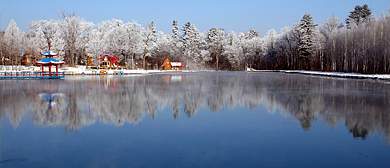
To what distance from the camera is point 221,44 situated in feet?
332

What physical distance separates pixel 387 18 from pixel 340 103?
39614mm

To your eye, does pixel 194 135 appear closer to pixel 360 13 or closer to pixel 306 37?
pixel 306 37

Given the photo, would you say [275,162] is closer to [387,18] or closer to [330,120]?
[330,120]

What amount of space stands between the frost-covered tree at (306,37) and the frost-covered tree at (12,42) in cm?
5952

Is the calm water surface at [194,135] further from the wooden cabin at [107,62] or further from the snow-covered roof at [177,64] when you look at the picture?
the snow-covered roof at [177,64]

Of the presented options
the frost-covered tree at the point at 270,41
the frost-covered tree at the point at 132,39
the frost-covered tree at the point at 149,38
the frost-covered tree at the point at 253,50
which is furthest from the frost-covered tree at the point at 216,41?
the frost-covered tree at the point at 132,39

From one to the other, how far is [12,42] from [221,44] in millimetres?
58375

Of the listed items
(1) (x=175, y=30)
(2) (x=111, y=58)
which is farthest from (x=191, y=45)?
(2) (x=111, y=58)

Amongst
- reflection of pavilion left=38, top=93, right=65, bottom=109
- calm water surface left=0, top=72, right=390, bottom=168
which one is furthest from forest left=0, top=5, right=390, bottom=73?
reflection of pavilion left=38, top=93, right=65, bottom=109

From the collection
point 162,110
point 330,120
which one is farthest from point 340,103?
point 162,110

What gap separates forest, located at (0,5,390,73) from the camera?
51.9 m

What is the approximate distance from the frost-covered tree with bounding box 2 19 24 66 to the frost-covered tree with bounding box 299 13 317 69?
59523 millimetres

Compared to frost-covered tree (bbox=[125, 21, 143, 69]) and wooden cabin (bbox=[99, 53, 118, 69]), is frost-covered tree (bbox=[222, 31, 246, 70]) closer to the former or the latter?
frost-covered tree (bbox=[125, 21, 143, 69])

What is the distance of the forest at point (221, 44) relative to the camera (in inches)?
2042
